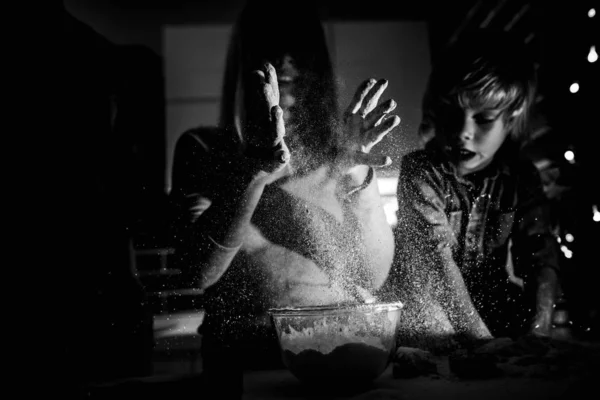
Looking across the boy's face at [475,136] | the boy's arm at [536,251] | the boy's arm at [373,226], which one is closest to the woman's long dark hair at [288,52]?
the boy's arm at [373,226]


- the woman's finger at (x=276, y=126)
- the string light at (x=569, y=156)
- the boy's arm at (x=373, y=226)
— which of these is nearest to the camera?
the woman's finger at (x=276, y=126)

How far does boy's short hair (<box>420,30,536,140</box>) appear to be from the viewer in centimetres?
89

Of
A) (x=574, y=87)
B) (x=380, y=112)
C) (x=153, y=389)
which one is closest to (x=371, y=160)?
(x=380, y=112)

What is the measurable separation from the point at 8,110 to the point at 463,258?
0.82 meters

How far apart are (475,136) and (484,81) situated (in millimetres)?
102

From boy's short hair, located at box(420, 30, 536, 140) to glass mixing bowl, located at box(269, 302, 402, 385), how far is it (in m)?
0.51

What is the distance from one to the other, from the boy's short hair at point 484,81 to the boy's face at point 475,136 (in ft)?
0.05

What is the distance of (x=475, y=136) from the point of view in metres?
0.90

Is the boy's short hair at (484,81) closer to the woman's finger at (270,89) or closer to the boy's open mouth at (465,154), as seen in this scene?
the boy's open mouth at (465,154)

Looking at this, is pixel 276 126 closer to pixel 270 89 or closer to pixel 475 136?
pixel 270 89

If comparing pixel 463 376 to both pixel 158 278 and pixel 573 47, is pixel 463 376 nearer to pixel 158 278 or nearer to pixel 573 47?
pixel 158 278

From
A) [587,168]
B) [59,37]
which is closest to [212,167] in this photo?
[59,37]

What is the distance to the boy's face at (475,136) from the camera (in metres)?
0.89

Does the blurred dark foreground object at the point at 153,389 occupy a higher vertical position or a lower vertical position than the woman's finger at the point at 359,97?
lower
